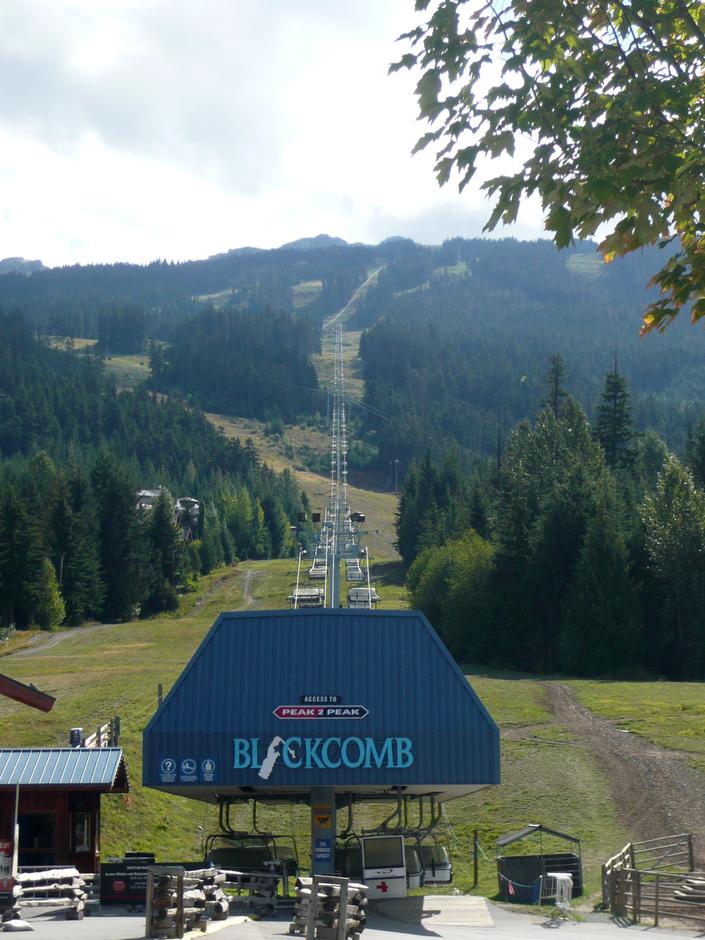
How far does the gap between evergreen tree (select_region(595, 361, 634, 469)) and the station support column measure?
84069 mm

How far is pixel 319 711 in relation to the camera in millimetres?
28531

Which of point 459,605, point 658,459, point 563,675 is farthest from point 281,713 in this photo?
point 658,459

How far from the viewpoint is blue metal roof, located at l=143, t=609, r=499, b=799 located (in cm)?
2825

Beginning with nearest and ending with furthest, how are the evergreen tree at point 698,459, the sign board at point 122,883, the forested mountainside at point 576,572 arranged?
the sign board at point 122,883 → the forested mountainside at point 576,572 → the evergreen tree at point 698,459

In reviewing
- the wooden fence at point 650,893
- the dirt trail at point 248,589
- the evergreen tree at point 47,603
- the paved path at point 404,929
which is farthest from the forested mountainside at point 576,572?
the paved path at point 404,929

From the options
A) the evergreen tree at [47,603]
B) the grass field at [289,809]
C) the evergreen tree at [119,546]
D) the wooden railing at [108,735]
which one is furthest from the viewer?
the evergreen tree at [119,546]

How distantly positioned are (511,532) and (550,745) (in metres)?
35.7

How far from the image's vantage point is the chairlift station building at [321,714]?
2825cm

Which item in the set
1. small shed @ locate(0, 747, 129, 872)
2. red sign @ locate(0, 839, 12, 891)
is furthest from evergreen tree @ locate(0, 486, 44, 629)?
red sign @ locate(0, 839, 12, 891)

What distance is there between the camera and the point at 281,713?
93.4 ft

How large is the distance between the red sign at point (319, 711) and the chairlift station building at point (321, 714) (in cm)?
2

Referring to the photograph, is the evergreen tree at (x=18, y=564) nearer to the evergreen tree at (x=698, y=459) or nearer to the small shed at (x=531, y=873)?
the evergreen tree at (x=698, y=459)

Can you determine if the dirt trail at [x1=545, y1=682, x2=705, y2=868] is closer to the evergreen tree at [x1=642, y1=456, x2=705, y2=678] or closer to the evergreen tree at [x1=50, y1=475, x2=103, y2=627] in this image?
the evergreen tree at [x1=642, y1=456, x2=705, y2=678]

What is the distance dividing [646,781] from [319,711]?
19.0 meters
